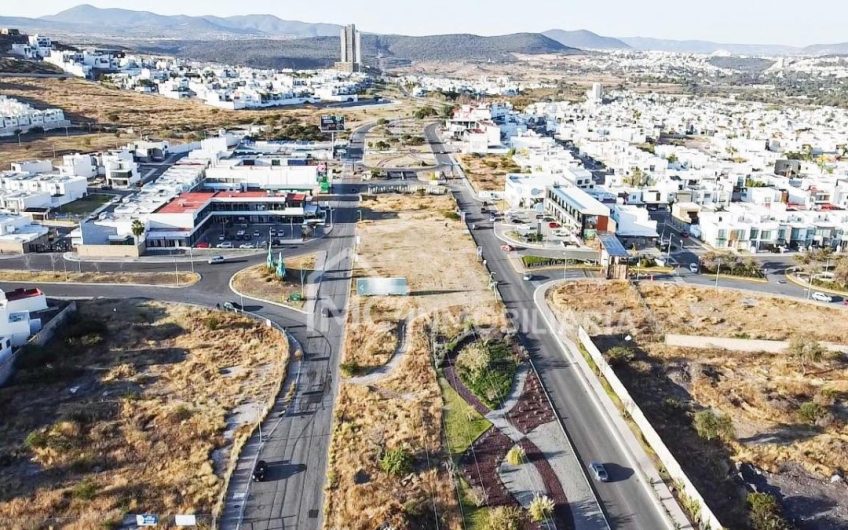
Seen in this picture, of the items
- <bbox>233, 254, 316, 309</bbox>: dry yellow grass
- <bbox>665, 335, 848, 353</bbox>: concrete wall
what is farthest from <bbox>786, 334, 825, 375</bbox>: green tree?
<bbox>233, 254, 316, 309</bbox>: dry yellow grass

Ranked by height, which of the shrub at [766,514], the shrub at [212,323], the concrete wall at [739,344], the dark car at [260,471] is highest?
the shrub at [212,323]

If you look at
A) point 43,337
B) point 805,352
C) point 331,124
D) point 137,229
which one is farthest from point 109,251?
point 331,124

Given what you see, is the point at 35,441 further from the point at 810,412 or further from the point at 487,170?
the point at 487,170

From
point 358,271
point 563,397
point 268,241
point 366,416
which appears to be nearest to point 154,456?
point 366,416

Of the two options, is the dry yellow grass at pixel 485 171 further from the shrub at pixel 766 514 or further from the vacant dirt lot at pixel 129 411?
the shrub at pixel 766 514

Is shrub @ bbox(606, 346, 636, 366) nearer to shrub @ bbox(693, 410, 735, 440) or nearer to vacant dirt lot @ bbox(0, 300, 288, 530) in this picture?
shrub @ bbox(693, 410, 735, 440)

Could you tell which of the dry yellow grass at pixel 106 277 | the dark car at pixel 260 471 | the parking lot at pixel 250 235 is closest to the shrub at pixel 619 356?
the dark car at pixel 260 471

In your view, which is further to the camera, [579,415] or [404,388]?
[404,388]
